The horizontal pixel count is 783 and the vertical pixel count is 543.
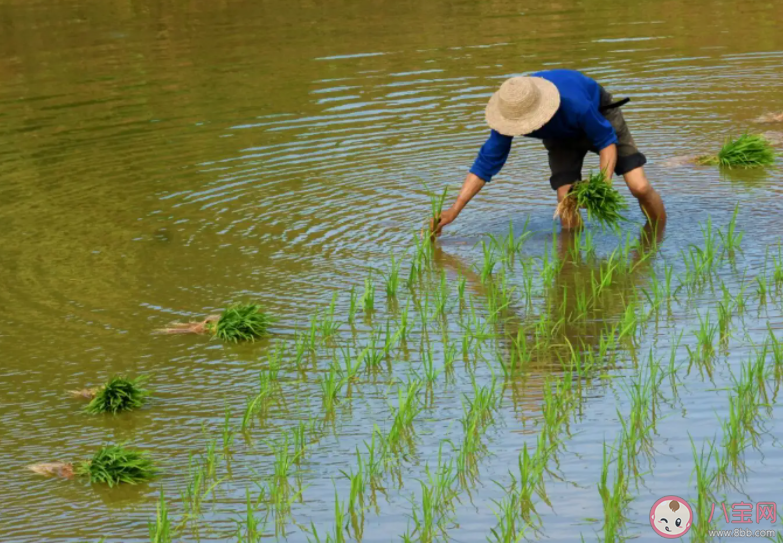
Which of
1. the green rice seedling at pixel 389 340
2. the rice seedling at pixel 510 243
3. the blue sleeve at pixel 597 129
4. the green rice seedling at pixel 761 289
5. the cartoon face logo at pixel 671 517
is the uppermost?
the blue sleeve at pixel 597 129

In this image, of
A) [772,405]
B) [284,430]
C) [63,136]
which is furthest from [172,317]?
[63,136]

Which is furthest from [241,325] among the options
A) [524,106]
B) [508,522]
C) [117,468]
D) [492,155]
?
[508,522]

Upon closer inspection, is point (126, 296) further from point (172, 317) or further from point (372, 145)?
point (372, 145)

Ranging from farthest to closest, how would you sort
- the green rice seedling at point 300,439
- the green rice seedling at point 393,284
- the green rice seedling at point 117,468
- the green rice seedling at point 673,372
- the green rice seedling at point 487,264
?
A: the green rice seedling at point 487,264 → the green rice seedling at point 393,284 → the green rice seedling at point 673,372 → the green rice seedling at point 300,439 → the green rice seedling at point 117,468

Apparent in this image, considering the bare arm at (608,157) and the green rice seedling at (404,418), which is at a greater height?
the bare arm at (608,157)

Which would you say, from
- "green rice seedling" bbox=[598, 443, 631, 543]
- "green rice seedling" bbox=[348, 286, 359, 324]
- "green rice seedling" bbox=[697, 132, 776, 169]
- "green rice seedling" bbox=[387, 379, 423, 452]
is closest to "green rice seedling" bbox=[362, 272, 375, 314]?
"green rice seedling" bbox=[348, 286, 359, 324]

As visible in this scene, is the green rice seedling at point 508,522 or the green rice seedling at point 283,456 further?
the green rice seedling at point 283,456

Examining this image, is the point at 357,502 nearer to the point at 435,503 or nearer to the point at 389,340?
the point at 435,503

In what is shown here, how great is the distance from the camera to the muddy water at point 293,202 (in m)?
4.80

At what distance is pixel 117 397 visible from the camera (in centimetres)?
545

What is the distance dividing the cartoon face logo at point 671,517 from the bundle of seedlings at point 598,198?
122 inches

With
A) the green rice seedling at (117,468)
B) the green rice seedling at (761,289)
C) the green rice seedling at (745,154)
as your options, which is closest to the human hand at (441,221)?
the green rice seedling at (761,289)

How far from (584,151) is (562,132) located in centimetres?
48

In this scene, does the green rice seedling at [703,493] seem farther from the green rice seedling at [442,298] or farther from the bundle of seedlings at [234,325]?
the bundle of seedlings at [234,325]
